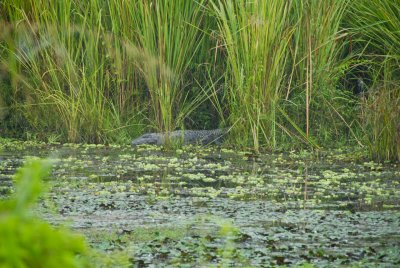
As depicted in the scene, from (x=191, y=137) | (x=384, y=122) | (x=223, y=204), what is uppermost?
(x=384, y=122)

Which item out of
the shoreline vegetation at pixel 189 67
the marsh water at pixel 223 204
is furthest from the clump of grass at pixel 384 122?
the shoreline vegetation at pixel 189 67

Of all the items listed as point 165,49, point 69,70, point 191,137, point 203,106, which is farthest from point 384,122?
point 69,70

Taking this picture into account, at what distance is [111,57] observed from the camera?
327 inches

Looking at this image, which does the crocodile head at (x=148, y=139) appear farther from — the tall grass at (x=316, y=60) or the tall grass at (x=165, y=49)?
the tall grass at (x=316, y=60)

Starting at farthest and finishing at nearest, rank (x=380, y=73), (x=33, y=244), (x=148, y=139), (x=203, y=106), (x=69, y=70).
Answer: (x=203, y=106) → (x=380, y=73) → (x=69, y=70) → (x=148, y=139) → (x=33, y=244)

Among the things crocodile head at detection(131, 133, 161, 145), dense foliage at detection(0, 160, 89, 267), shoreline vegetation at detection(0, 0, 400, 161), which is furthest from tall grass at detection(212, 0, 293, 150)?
dense foliage at detection(0, 160, 89, 267)

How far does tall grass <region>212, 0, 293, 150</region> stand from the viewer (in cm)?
766

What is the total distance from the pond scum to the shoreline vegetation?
2cm

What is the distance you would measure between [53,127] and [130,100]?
787 millimetres

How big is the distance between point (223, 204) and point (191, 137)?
313cm

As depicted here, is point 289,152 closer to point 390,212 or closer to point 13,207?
point 390,212

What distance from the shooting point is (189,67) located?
8.75 metres

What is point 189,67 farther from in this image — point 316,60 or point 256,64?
point 316,60

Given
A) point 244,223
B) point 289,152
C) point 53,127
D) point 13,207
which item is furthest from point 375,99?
point 13,207
